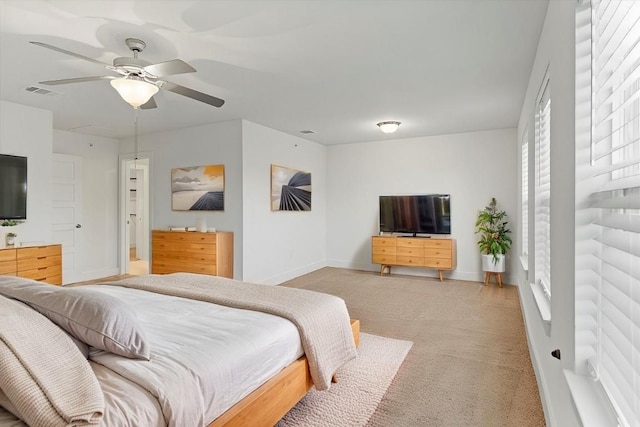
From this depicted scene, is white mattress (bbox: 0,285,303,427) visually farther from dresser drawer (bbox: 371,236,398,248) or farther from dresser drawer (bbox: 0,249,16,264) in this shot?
dresser drawer (bbox: 371,236,398,248)

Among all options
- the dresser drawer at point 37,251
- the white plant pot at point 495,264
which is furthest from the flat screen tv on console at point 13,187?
the white plant pot at point 495,264

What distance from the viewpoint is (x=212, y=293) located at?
99.7 inches

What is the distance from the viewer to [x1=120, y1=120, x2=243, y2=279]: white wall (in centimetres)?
522

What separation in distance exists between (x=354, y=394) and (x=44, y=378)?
1781 mm

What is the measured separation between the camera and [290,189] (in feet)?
20.5

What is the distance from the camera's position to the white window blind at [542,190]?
258 cm

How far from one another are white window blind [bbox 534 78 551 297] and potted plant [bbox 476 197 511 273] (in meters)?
2.68

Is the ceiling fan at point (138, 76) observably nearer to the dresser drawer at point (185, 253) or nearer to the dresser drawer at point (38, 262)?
the dresser drawer at point (38, 262)

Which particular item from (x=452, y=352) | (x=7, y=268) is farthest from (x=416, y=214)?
(x=7, y=268)

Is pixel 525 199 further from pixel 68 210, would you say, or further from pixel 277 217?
pixel 68 210

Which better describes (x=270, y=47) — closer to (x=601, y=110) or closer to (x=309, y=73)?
(x=309, y=73)

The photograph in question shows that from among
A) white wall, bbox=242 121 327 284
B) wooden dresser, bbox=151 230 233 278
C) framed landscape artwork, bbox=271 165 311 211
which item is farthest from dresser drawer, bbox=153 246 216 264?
framed landscape artwork, bbox=271 165 311 211

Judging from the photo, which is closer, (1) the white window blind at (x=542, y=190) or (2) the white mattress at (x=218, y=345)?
(2) the white mattress at (x=218, y=345)

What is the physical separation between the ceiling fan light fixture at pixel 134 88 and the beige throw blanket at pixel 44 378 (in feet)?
5.99
